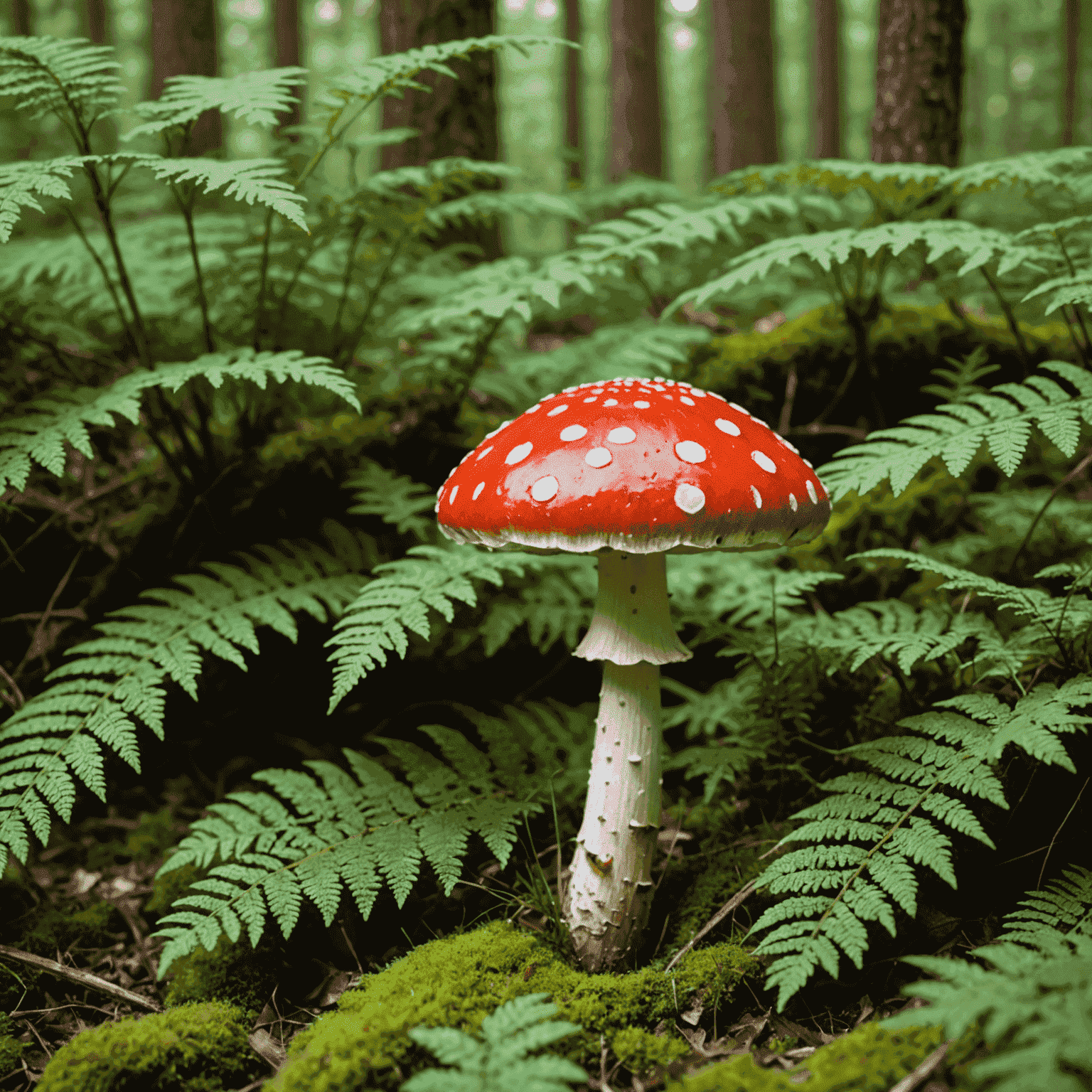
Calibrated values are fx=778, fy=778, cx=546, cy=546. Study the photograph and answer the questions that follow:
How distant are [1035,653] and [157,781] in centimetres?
352

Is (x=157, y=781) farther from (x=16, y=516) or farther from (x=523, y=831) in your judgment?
(x=523, y=831)

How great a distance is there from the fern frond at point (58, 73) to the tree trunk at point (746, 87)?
9880 mm

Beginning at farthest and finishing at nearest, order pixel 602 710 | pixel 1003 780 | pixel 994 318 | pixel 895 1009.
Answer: pixel 994 318 < pixel 602 710 < pixel 1003 780 < pixel 895 1009

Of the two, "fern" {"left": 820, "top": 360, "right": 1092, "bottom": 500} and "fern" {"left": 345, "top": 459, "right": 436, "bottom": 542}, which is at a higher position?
"fern" {"left": 820, "top": 360, "right": 1092, "bottom": 500}

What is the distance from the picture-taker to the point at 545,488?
210 cm

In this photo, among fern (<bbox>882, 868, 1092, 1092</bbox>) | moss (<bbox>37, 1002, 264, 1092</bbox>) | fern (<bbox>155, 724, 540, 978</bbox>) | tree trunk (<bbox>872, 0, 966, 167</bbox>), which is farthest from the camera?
tree trunk (<bbox>872, 0, 966, 167</bbox>)

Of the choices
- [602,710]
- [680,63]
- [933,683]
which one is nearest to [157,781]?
[602,710]

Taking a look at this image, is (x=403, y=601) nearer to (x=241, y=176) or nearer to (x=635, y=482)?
(x=635, y=482)

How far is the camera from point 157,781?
3529 mm

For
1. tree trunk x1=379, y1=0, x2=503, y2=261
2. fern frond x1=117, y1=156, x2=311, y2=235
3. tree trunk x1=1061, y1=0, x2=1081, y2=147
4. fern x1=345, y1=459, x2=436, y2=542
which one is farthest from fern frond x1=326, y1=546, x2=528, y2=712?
tree trunk x1=1061, y1=0, x2=1081, y2=147

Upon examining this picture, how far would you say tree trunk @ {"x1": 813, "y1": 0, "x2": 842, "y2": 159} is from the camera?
578 inches

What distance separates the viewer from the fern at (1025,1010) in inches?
49.4

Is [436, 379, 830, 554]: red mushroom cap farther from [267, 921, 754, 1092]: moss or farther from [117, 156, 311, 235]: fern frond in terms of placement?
[267, 921, 754, 1092]: moss

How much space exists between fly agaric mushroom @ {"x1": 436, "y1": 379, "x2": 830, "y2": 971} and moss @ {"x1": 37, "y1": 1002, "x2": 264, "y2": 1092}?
106 cm
